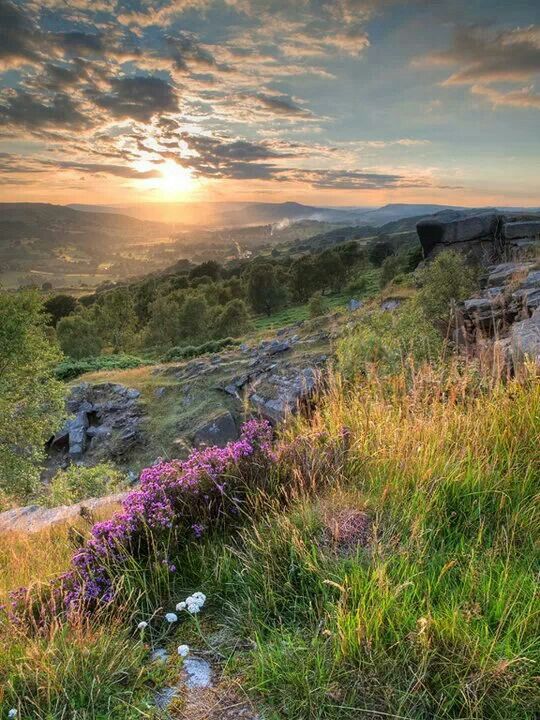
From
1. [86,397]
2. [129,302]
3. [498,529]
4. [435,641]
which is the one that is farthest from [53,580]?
[129,302]

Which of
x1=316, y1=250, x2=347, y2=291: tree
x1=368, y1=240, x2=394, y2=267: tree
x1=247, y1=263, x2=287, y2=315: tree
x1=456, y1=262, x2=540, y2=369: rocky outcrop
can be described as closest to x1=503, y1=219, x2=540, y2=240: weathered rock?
x1=456, y1=262, x2=540, y2=369: rocky outcrop

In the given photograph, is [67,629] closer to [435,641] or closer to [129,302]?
[435,641]

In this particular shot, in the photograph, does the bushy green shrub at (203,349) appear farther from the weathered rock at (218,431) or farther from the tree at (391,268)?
the tree at (391,268)

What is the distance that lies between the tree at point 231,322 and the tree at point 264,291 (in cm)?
1503

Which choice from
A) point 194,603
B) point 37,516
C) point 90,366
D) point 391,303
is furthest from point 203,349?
point 194,603

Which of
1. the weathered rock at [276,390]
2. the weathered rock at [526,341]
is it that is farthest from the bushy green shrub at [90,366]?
the weathered rock at [526,341]

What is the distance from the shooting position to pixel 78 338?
66250mm

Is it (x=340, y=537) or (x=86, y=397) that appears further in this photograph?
(x=86, y=397)

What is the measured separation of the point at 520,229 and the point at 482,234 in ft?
10.7

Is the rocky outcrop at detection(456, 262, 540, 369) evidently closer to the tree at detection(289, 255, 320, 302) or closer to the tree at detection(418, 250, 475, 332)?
the tree at detection(418, 250, 475, 332)

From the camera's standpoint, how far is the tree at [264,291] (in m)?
77.7

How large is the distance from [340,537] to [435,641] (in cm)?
89

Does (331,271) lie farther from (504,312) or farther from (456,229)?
(504,312)

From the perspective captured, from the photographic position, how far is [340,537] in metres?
3.01
